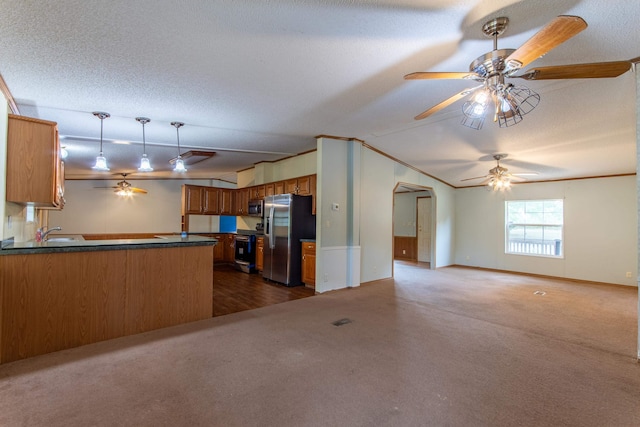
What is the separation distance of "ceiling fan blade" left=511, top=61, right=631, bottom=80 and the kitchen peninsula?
12.0ft

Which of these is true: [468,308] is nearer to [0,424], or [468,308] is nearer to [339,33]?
[339,33]

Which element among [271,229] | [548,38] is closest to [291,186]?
[271,229]

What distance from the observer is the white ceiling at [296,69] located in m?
2.00

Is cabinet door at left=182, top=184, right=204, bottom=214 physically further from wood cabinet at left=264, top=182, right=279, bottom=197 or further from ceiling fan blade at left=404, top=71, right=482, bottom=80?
ceiling fan blade at left=404, top=71, right=482, bottom=80

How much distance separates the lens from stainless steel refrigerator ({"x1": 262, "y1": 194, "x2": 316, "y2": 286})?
5539 millimetres

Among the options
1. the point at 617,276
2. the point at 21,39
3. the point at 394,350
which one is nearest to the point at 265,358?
the point at 394,350

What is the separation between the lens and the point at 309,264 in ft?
17.8

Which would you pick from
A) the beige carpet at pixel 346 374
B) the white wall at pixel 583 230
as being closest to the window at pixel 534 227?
the white wall at pixel 583 230

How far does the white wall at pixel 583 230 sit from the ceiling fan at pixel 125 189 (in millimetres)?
9595

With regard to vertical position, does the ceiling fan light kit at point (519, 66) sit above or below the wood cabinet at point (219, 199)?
above

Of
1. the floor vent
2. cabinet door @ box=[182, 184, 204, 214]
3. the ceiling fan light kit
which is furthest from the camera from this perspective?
cabinet door @ box=[182, 184, 204, 214]

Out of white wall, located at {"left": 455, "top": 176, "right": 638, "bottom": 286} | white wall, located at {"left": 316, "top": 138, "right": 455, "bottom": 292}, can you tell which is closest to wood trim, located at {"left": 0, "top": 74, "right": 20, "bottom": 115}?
white wall, located at {"left": 316, "top": 138, "right": 455, "bottom": 292}

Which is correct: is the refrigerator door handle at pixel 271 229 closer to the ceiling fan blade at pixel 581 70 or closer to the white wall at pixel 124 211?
the white wall at pixel 124 211

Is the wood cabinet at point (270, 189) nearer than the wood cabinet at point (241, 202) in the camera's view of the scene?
Yes
